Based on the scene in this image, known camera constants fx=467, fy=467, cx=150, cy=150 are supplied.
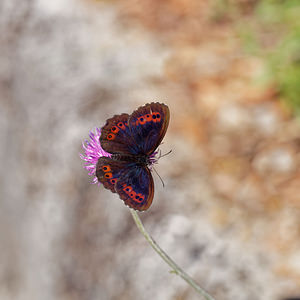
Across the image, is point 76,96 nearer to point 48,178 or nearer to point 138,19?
point 48,178

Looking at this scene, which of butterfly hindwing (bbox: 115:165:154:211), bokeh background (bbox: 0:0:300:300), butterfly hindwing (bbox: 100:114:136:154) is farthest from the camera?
bokeh background (bbox: 0:0:300:300)

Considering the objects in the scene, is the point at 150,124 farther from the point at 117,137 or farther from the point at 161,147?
the point at 161,147

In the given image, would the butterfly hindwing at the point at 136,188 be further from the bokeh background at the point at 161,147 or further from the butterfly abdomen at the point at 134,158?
the bokeh background at the point at 161,147

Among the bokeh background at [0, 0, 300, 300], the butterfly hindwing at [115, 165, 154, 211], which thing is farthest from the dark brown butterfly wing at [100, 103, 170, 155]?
the bokeh background at [0, 0, 300, 300]

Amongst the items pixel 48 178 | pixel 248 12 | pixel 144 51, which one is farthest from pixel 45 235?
pixel 248 12

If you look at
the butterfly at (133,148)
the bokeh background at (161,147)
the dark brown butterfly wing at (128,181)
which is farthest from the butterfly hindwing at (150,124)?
the bokeh background at (161,147)

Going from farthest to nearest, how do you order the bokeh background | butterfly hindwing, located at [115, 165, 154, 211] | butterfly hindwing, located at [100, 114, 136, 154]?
the bokeh background → butterfly hindwing, located at [100, 114, 136, 154] → butterfly hindwing, located at [115, 165, 154, 211]

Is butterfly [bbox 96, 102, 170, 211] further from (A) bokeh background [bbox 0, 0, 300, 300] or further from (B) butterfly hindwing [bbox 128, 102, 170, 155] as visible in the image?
(A) bokeh background [bbox 0, 0, 300, 300]
